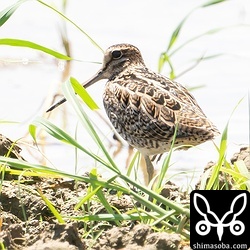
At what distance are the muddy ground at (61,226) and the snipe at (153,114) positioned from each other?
26.6 inches

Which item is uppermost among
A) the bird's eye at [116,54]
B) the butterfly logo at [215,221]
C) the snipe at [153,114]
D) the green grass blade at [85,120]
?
the bird's eye at [116,54]

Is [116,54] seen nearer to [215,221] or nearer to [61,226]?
[215,221]

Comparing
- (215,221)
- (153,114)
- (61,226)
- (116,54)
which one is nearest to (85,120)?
(61,226)

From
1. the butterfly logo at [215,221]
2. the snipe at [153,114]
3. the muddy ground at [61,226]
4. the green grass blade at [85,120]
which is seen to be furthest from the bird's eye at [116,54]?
the butterfly logo at [215,221]

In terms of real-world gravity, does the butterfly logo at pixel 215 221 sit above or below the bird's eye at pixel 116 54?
below

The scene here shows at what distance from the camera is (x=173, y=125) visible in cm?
759

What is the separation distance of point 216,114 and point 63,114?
1.52m

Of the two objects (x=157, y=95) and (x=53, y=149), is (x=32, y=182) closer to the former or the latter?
(x=157, y=95)

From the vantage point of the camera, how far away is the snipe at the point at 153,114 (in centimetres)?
759

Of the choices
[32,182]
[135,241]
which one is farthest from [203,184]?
[32,182]

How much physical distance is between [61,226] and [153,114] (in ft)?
8.10

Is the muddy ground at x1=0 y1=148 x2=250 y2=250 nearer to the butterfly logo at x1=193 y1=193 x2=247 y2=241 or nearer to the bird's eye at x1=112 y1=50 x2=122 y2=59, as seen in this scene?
the butterfly logo at x1=193 y1=193 x2=247 y2=241

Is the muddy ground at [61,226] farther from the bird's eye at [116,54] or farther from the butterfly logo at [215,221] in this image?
the bird's eye at [116,54]

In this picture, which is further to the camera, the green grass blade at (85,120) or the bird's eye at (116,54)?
the bird's eye at (116,54)
